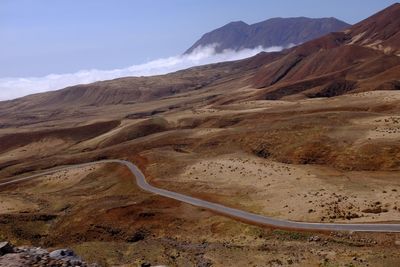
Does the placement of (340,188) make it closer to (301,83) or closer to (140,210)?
(140,210)

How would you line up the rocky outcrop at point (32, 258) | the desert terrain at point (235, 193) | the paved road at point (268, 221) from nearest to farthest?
the rocky outcrop at point (32, 258)
the desert terrain at point (235, 193)
the paved road at point (268, 221)

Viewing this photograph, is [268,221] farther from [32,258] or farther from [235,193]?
[32,258]

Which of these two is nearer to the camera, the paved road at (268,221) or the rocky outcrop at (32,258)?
the rocky outcrop at (32,258)

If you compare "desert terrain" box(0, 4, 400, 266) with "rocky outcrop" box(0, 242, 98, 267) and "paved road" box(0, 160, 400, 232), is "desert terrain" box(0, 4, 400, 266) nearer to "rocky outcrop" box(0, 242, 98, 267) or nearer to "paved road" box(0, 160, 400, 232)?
"paved road" box(0, 160, 400, 232)

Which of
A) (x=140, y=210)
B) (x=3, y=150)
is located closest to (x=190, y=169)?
(x=140, y=210)

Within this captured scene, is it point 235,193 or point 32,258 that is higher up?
point 32,258

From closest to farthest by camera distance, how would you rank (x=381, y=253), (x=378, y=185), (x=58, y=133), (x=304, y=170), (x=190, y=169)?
(x=381, y=253)
(x=378, y=185)
(x=304, y=170)
(x=190, y=169)
(x=58, y=133)

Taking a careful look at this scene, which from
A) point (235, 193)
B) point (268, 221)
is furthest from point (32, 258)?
point (235, 193)

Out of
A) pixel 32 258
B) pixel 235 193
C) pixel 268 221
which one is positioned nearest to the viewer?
pixel 32 258

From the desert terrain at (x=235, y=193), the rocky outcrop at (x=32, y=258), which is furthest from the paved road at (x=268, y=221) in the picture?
the rocky outcrop at (x=32, y=258)

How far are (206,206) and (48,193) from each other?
38.3 metres

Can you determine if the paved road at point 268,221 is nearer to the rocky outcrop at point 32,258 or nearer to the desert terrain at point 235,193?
the desert terrain at point 235,193

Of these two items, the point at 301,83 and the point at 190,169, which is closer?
the point at 190,169

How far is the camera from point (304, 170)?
2586 inches
